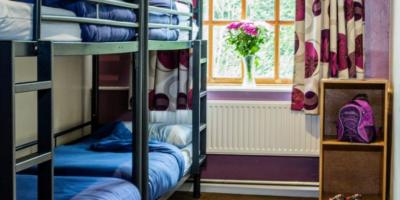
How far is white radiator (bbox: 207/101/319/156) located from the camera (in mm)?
4969

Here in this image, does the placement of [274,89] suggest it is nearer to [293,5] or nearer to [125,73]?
[293,5]

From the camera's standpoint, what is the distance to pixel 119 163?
3754mm

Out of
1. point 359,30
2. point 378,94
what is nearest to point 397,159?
point 378,94

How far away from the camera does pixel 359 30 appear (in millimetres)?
4773

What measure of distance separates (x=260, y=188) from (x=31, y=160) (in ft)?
10.5

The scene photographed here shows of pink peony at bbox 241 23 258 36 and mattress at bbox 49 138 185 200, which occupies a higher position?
pink peony at bbox 241 23 258 36

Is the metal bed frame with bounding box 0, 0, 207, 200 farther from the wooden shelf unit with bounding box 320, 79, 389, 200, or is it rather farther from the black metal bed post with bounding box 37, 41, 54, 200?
the wooden shelf unit with bounding box 320, 79, 389, 200

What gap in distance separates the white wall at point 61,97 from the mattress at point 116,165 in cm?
27

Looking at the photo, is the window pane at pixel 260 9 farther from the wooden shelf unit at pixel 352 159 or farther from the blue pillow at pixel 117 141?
the blue pillow at pixel 117 141

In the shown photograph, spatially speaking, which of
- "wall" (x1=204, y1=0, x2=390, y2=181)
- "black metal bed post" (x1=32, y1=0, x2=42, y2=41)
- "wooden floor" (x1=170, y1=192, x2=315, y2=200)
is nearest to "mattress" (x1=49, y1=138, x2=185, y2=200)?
"wooden floor" (x1=170, y1=192, x2=315, y2=200)

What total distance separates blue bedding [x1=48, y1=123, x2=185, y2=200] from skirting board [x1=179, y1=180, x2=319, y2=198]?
2.91 ft

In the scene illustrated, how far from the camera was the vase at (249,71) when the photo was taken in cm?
506

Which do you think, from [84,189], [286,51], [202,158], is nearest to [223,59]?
[286,51]

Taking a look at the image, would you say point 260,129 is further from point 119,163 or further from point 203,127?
point 119,163
